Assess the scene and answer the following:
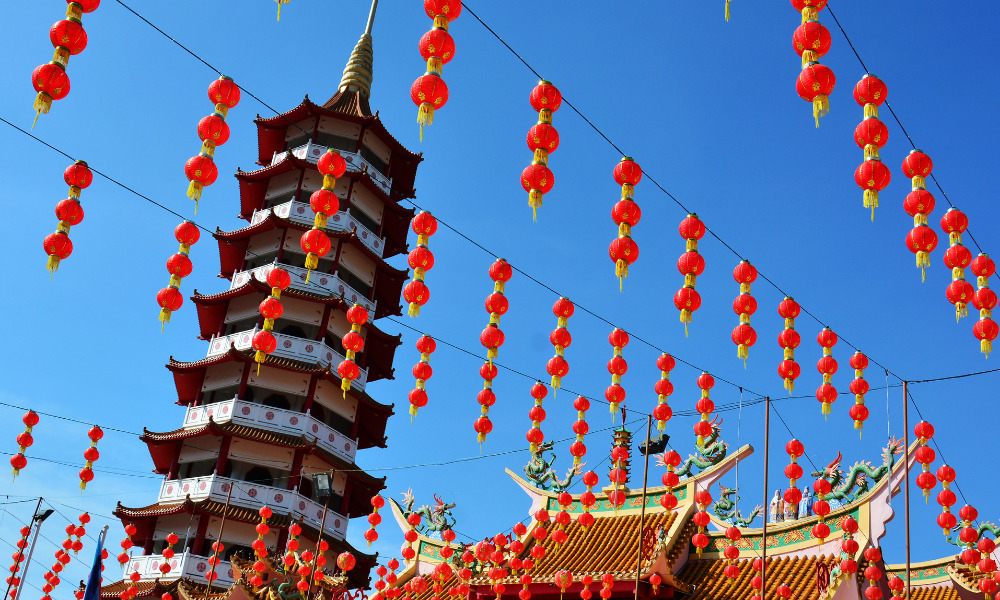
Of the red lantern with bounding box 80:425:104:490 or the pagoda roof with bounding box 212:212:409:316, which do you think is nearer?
the red lantern with bounding box 80:425:104:490

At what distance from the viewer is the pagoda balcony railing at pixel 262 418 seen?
23438 millimetres

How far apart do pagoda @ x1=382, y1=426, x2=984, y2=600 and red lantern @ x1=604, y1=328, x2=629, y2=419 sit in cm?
286

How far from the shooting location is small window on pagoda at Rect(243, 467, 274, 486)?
77.2 ft

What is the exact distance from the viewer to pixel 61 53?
7.79 meters

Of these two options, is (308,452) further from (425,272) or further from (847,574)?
(847,574)

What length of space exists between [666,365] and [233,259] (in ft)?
58.8

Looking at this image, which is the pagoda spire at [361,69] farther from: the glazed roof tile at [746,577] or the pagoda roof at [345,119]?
the glazed roof tile at [746,577]

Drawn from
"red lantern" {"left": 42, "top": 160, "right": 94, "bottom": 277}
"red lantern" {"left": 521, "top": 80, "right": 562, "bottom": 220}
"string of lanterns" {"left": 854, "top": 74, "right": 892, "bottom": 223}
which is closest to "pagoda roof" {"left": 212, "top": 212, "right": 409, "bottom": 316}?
"red lantern" {"left": 42, "top": 160, "right": 94, "bottom": 277}

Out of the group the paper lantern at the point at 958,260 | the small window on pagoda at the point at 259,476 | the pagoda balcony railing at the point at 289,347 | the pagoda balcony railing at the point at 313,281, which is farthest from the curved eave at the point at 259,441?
the paper lantern at the point at 958,260

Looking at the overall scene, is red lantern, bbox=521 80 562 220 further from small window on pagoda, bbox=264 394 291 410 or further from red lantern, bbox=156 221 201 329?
small window on pagoda, bbox=264 394 291 410

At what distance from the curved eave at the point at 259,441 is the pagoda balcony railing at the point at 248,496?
1193 mm

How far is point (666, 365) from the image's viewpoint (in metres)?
13.9

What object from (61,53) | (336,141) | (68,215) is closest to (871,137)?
(61,53)

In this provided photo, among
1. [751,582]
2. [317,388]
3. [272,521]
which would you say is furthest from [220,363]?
[751,582]
